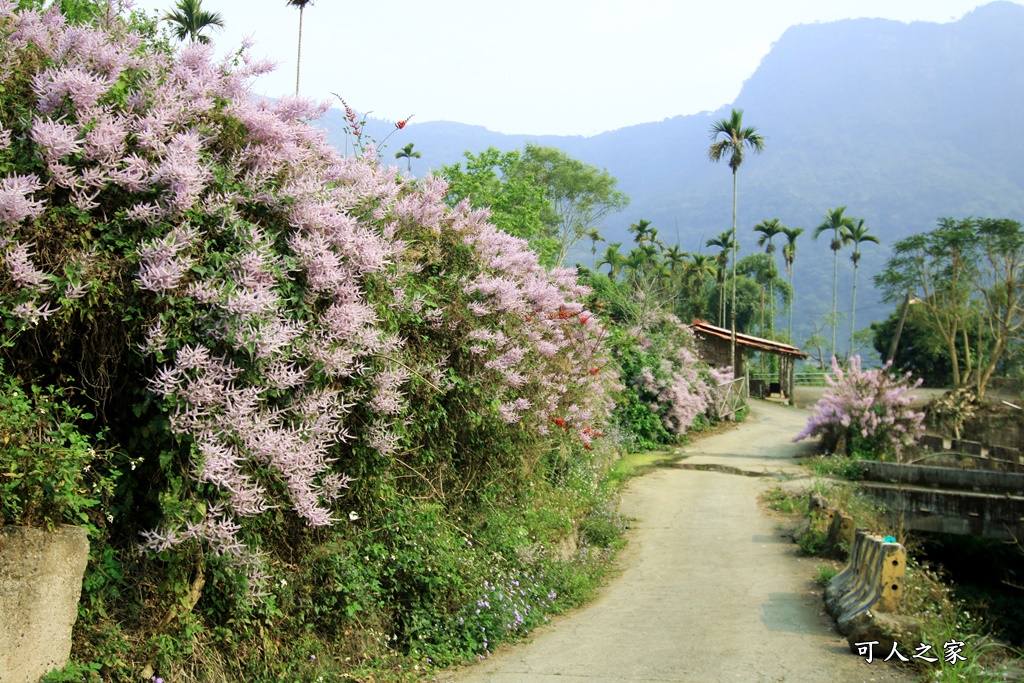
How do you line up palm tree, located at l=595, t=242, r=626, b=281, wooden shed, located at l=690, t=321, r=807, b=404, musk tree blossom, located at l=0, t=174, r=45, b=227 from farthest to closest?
palm tree, located at l=595, t=242, r=626, b=281
wooden shed, located at l=690, t=321, r=807, b=404
musk tree blossom, located at l=0, t=174, r=45, b=227

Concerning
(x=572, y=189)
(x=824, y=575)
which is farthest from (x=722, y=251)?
(x=824, y=575)

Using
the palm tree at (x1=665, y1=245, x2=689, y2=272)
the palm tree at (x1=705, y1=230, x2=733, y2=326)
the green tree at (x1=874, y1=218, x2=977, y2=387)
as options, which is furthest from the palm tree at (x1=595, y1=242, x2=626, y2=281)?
the green tree at (x1=874, y1=218, x2=977, y2=387)

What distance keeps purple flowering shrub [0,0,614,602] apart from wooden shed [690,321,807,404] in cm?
2676

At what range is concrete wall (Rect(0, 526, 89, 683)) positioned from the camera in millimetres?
3775

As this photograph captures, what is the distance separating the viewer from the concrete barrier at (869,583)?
287 inches

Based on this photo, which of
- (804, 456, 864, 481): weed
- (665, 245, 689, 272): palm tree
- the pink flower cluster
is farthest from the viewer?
(665, 245, 689, 272): palm tree

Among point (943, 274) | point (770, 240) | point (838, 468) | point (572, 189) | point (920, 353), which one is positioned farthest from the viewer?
point (770, 240)

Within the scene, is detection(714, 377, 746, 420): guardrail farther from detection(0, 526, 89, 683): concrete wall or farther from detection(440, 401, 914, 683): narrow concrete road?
detection(0, 526, 89, 683): concrete wall

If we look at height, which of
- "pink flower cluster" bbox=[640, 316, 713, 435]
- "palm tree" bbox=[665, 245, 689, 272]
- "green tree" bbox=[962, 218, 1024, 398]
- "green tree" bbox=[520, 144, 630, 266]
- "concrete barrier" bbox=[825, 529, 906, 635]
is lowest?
"concrete barrier" bbox=[825, 529, 906, 635]

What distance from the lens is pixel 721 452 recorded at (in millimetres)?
21141

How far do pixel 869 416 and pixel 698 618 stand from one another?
515 inches

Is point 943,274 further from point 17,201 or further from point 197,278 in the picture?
point 17,201

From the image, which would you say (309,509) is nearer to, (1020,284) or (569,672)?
(569,672)

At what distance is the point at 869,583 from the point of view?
301 inches
